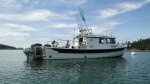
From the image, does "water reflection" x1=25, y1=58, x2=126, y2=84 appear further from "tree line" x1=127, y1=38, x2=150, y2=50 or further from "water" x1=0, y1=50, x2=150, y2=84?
"tree line" x1=127, y1=38, x2=150, y2=50

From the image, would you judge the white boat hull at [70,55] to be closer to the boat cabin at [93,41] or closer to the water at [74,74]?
the boat cabin at [93,41]

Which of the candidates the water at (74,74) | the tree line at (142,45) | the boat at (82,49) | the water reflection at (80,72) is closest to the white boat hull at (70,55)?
the boat at (82,49)

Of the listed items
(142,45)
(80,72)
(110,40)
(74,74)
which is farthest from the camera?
(142,45)

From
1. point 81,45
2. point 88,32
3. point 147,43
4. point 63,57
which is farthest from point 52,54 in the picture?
point 147,43

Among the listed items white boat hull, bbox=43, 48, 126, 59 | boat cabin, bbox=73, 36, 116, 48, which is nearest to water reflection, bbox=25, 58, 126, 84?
white boat hull, bbox=43, 48, 126, 59

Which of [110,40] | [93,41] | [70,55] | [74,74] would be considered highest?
[110,40]

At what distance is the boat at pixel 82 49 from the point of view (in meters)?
37.1

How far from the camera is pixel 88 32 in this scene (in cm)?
4106

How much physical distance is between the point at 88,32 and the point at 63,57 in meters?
6.75

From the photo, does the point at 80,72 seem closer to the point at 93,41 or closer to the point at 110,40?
the point at 93,41

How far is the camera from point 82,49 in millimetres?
38344

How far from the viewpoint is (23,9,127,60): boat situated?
122ft

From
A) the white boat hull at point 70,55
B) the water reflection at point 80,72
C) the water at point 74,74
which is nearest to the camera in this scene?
the water at point 74,74

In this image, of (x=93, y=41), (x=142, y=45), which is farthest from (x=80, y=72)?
(x=142, y=45)
